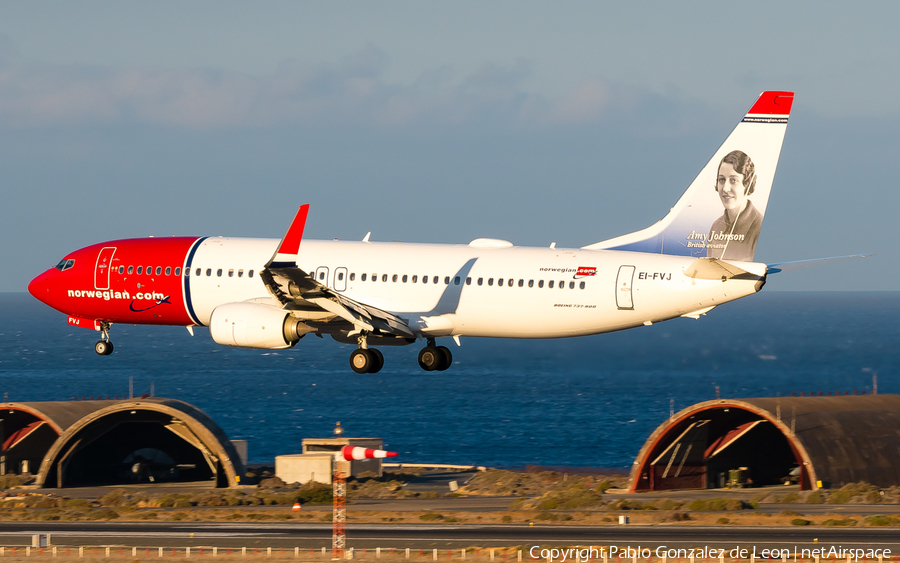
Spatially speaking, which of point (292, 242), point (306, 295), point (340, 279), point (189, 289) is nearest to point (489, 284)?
point (340, 279)

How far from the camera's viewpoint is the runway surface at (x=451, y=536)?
46281 millimetres

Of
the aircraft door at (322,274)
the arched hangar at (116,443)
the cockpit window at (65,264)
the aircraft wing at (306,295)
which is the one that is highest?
the cockpit window at (65,264)

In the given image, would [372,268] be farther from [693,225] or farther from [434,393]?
[434,393]

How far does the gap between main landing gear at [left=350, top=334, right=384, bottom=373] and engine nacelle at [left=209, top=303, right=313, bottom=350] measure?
2.19 m

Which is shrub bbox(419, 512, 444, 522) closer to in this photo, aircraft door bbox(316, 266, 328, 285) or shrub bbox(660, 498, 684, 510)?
shrub bbox(660, 498, 684, 510)

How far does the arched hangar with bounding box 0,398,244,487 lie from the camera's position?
78.9 metres

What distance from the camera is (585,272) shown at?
4319 centimetres

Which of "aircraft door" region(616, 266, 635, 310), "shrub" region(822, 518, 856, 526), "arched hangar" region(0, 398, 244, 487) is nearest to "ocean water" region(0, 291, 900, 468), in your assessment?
"arched hangar" region(0, 398, 244, 487)

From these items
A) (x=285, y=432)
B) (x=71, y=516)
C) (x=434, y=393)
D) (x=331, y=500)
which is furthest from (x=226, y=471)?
(x=434, y=393)

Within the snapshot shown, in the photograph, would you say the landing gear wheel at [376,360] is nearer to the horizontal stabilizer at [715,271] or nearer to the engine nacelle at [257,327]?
the engine nacelle at [257,327]

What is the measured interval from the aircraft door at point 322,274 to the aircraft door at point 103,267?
1002 centimetres

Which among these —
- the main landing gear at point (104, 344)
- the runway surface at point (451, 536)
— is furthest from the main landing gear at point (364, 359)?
the main landing gear at point (104, 344)

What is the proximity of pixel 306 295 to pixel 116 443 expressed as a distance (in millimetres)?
46411

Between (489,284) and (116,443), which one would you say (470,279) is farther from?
(116,443)
